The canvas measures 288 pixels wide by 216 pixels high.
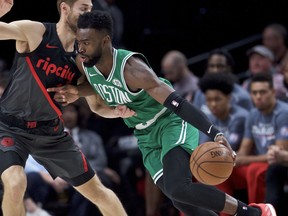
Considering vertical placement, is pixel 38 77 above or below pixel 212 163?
below

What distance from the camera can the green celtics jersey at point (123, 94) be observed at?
5969 mm

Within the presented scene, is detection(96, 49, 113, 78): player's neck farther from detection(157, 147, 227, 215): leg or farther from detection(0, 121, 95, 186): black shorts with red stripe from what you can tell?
detection(157, 147, 227, 215): leg

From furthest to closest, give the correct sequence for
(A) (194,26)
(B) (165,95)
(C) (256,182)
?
(A) (194,26), (C) (256,182), (B) (165,95)

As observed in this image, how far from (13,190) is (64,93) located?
919 mm

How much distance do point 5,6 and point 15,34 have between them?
0.76 ft

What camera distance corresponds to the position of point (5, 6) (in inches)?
232

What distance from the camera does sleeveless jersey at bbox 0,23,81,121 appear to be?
6105 millimetres

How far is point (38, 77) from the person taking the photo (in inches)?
241

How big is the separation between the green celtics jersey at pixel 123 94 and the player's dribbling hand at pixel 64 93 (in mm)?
167

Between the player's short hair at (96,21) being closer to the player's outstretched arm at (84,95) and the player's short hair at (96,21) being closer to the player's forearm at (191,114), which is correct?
the player's outstretched arm at (84,95)

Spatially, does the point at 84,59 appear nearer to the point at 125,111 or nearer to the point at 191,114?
the point at 125,111

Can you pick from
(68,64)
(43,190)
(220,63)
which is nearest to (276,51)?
(220,63)

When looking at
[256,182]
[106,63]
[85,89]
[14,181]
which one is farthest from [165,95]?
[256,182]

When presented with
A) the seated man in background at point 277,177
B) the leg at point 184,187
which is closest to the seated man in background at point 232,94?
the seated man in background at point 277,177
